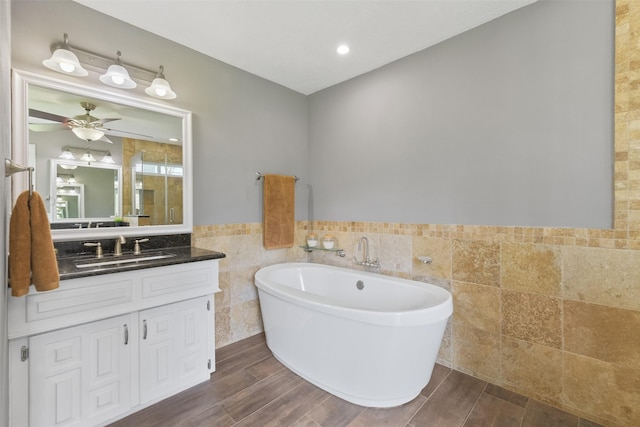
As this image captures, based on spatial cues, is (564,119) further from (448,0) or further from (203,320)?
(203,320)

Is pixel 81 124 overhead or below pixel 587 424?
overhead

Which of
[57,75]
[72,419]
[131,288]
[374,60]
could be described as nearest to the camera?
[72,419]

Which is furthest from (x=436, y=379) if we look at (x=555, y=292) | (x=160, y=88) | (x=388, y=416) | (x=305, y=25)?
(x=160, y=88)

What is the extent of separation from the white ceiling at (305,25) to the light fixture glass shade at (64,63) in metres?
0.43

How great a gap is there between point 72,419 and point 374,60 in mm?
3329

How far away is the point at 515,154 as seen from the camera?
77.6 inches

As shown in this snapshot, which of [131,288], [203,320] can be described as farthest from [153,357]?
[131,288]

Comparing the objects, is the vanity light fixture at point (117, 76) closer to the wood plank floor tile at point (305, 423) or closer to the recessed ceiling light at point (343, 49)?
the recessed ceiling light at point (343, 49)

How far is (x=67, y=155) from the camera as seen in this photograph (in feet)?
6.23

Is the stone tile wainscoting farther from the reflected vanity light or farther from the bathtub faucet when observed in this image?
the reflected vanity light

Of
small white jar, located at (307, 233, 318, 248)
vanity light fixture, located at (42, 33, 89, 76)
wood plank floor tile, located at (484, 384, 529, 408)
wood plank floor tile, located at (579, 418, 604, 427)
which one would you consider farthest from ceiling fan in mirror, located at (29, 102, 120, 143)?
wood plank floor tile, located at (579, 418, 604, 427)

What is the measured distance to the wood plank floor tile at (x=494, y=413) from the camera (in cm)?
167

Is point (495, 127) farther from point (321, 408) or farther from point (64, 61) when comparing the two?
point (64, 61)

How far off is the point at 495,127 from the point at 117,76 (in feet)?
8.98
